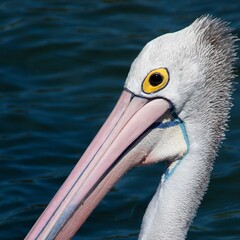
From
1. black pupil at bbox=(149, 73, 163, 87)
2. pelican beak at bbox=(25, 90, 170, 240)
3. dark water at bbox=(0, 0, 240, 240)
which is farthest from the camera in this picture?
dark water at bbox=(0, 0, 240, 240)

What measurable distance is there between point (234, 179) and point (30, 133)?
6.87 feet

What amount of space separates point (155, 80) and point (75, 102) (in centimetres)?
425

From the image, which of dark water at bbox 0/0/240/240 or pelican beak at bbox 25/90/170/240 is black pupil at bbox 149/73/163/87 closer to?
pelican beak at bbox 25/90/170/240

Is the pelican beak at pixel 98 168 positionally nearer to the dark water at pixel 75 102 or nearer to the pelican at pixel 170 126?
the pelican at pixel 170 126

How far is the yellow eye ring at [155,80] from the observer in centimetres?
569

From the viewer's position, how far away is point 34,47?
10.9 metres

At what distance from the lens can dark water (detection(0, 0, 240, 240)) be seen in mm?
8258

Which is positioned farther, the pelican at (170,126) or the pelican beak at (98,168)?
the pelican at (170,126)

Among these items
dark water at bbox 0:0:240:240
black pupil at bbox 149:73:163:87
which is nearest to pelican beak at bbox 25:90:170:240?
black pupil at bbox 149:73:163:87

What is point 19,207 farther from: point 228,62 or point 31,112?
point 228,62

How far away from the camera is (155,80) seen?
5695mm

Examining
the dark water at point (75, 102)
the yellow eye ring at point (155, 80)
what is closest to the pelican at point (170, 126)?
the yellow eye ring at point (155, 80)

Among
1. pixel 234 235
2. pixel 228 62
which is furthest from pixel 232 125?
pixel 228 62

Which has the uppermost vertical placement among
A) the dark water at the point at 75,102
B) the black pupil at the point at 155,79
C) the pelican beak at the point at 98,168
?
the dark water at the point at 75,102
